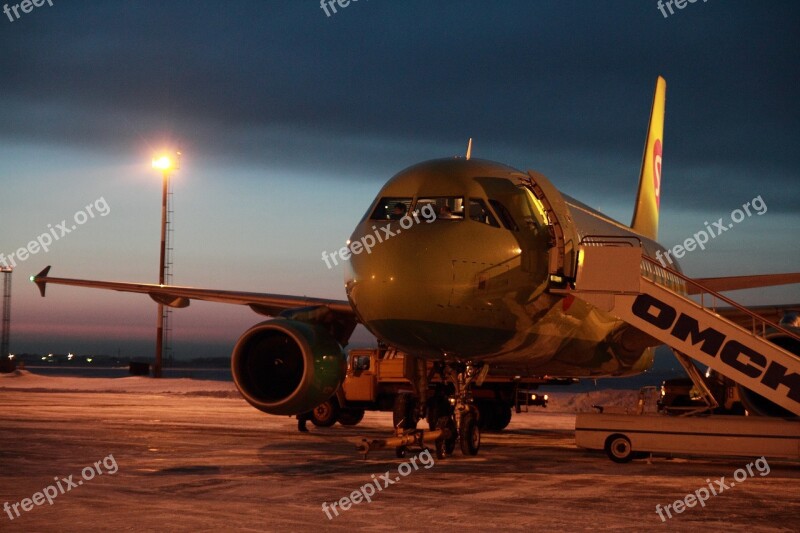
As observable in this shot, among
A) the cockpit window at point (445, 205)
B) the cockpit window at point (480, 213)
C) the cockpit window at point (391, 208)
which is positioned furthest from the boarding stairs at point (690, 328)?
the cockpit window at point (391, 208)

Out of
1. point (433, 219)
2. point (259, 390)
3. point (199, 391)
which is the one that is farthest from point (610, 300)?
point (199, 391)

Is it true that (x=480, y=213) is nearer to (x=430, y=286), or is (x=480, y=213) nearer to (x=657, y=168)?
(x=430, y=286)

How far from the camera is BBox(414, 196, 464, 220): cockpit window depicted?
43.7ft

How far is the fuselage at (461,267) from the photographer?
41.3 feet

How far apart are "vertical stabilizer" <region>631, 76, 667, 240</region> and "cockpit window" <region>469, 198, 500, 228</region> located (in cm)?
1296

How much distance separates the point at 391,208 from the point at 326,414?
1027 centimetres

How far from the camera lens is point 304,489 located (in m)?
11.5

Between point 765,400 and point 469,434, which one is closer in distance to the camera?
point 469,434

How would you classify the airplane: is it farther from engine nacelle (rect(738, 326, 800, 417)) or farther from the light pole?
the light pole

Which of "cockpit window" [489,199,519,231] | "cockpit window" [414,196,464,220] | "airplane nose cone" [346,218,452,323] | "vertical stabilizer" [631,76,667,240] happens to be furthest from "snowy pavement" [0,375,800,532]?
"vertical stabilizer" [631,76,667,240]

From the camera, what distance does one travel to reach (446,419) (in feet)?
49.5

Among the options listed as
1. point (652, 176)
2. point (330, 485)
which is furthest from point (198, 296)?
point (652, 176)

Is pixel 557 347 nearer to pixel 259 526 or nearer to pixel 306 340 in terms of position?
pixel 306 340

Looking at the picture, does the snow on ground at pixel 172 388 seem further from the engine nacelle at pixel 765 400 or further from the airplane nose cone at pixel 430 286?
the airplane nose cone at pixel 430 286
